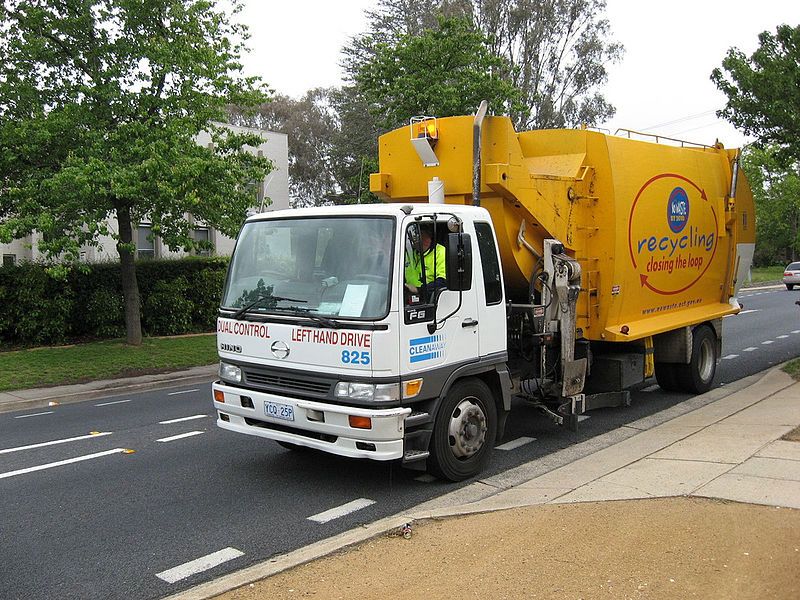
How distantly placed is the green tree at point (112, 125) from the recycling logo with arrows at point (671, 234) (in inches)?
340

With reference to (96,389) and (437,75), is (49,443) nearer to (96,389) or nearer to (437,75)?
(96,389)

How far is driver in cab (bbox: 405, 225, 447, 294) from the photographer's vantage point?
5.69 meters

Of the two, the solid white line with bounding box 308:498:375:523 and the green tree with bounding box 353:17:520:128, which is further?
the green tree with bounding box 353:17:520:128

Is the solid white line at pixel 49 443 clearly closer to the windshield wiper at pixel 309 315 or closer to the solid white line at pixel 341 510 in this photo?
the windshield wiper at pixel 309 315

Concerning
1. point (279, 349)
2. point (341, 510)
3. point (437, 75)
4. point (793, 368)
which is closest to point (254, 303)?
point (279, 349)

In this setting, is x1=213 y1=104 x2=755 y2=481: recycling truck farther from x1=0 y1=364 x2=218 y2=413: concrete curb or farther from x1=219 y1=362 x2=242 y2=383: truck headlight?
x1=0 y1=364 x2=218 y2=413: concrete curb

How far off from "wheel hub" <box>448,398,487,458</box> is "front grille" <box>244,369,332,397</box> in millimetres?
1167

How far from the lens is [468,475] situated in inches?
247

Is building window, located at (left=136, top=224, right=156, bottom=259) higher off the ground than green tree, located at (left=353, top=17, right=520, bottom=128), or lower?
lower

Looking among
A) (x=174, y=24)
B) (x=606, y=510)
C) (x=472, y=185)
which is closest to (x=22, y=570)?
(x=606, y=510)

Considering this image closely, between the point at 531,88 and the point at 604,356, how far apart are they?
3012 centimetres

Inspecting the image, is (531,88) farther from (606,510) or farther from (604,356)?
(606,510)

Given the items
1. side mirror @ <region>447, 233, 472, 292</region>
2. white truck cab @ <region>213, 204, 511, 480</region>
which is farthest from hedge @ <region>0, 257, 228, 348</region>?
side mirror @ <region>447, 233, 472, 292</region>

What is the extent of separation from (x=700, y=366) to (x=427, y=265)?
579cm
